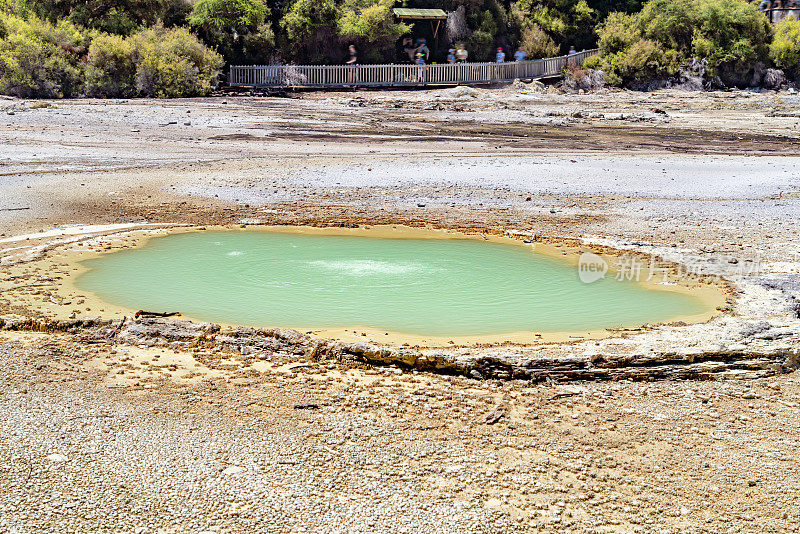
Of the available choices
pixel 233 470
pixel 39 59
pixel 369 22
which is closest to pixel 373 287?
pixel 233 470

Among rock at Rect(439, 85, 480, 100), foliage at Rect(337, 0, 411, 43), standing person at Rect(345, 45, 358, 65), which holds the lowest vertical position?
rock at Rect(439, 85, 480, 100)

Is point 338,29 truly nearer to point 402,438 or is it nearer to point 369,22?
point 369,22

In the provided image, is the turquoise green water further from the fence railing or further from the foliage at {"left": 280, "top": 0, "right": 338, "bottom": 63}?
the foliage at {"left": 280, "top": 0, "right": 338, "bottom": 63}

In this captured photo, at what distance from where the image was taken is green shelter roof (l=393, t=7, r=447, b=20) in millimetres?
39438

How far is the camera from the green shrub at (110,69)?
3136 cm

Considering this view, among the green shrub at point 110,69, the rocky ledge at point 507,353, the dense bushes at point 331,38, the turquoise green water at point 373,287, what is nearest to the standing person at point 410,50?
the dense bushes at point 331,38

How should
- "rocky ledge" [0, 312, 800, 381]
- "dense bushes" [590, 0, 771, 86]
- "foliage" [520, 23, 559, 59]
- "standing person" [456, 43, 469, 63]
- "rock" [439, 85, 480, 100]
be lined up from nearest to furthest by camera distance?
"rocky ledge" [0, 312, 800, 381] < "rock" [439, 85, 480, 100] < "dense bushes" [590, 0, 771, 86] < "standing person" [456, 43, 469, 63] < "foliage" [520, 23, 559, 59]

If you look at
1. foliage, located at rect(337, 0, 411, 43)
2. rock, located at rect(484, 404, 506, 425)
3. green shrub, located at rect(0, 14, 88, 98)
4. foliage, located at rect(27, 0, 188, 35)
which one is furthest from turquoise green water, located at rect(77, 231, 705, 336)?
foliage, located at rect(337, 0, 411, 43)

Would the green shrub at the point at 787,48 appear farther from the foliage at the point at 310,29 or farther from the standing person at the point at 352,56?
the foliage at the point at 310,29

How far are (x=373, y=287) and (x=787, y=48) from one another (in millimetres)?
40136

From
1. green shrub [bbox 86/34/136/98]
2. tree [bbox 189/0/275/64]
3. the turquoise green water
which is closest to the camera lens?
the turquoise green water

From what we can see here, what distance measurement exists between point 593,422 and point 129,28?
33.6 metres

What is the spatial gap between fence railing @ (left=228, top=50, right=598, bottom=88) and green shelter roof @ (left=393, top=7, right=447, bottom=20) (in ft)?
9.62

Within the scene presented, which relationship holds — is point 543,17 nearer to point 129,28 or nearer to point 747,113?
point 747,113
